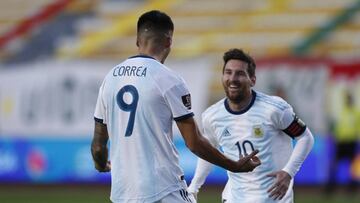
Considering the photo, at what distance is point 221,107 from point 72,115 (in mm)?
10991

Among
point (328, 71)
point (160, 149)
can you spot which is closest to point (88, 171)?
point (328, 71)

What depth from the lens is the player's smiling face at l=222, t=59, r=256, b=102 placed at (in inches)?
311

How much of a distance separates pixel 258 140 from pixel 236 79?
49 cm

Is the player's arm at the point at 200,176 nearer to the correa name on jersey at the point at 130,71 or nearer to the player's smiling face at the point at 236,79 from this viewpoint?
the player's smiling face at the point at 236,79

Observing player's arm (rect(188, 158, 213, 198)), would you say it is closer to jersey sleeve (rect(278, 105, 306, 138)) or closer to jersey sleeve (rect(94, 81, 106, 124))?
jersey sleeve (rect(278, 105, 306, 138))

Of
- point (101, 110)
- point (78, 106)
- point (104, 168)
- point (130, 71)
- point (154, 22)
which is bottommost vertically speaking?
point (78, 106)

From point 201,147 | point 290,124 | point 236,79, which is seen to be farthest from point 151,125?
point 290,124

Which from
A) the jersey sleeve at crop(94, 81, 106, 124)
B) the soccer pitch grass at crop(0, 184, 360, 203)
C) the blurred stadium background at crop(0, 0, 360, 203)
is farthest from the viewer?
the blurred stadium background at crop(0, 0, 360, 203)

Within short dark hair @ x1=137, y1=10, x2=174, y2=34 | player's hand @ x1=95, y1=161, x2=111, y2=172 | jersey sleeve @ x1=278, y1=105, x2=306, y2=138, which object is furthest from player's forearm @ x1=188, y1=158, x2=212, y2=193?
short dark hair @ x1=137, y1=10, x2=174, y2=34

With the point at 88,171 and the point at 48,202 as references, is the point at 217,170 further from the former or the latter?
the point at 48,202

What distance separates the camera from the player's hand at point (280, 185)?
7492mm

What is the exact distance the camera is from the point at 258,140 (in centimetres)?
790

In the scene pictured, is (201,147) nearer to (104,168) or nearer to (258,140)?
(104,168)

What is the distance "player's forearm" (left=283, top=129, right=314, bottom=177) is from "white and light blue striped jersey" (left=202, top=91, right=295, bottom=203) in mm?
166
